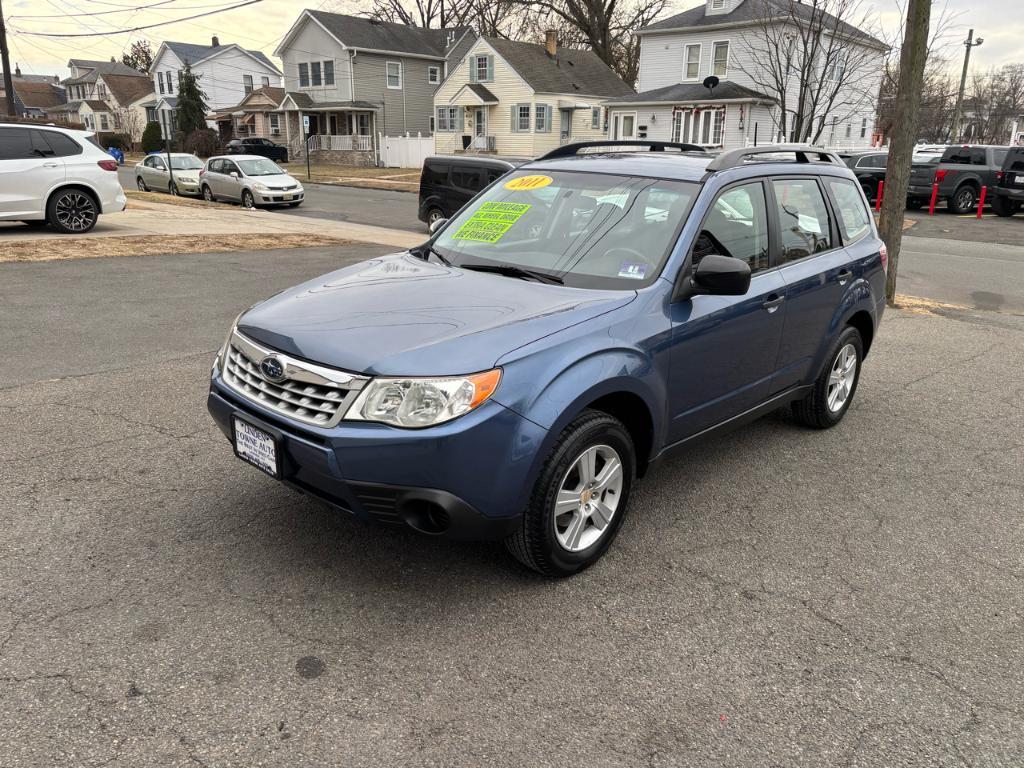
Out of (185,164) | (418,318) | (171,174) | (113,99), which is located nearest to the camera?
(418,318)

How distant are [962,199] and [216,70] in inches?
2277

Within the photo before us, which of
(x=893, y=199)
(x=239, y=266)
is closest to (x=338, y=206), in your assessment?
(x=239, y=266)

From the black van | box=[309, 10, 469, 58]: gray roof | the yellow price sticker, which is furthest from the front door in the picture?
box=[309, 10, 469, 58]: gray roof

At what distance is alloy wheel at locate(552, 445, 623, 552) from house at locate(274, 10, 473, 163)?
4499cm

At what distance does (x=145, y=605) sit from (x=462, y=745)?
1.46 meters

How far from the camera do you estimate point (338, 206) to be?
79.0ft

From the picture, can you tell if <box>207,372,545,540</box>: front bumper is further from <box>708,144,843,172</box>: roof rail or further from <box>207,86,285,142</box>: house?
<box>207,86,285,142</box>: house

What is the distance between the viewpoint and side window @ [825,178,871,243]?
5160mm

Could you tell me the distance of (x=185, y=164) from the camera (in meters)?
25.4

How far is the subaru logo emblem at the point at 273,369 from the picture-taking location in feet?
10.3

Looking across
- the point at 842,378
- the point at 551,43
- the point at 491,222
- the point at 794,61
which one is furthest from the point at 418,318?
the point at 551,43

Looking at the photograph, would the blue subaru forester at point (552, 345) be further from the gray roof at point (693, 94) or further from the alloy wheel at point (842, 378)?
the gray roof at point (693, 94)

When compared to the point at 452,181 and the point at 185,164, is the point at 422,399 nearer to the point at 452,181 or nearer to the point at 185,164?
the point at 452,181

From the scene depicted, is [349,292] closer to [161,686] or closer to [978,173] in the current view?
[161,686]
